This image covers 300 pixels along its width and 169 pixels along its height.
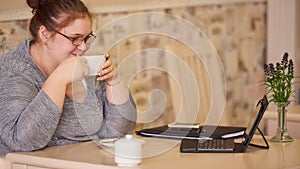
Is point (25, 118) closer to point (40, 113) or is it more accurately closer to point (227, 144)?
point (40, 113)

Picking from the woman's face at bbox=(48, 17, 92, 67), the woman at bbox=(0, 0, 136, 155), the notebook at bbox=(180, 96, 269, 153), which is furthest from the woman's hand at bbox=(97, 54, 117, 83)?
the notebook at bbox=(180, 96, 269, 153)

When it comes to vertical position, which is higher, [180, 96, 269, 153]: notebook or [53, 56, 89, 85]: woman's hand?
[53, 56, 89, 85]: woman's hand

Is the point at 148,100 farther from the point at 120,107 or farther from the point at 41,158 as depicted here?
the point at 41,158

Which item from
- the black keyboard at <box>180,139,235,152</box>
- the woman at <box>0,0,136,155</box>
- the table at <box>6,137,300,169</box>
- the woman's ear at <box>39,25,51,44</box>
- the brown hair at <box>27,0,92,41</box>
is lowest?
the table at <box>6,137,300,169</box>

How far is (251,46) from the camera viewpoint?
3686 mm

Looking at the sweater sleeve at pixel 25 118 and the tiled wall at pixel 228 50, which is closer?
the sweater sleeve at pixel 25 118

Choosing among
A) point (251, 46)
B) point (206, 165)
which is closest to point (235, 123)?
point (251, 46)

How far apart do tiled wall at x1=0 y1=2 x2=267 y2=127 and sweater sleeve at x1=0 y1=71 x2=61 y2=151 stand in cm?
162

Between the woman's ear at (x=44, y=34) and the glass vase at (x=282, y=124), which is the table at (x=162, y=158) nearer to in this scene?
the glass vase at (x=282, y=124)

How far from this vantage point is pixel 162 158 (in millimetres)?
1674

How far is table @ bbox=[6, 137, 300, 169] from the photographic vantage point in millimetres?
1570

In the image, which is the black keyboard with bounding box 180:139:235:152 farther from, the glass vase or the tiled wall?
the tiled wall

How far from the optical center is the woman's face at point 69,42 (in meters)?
2.01

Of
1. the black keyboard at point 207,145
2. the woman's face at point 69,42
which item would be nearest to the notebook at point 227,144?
the black keyboard at point 207,145
